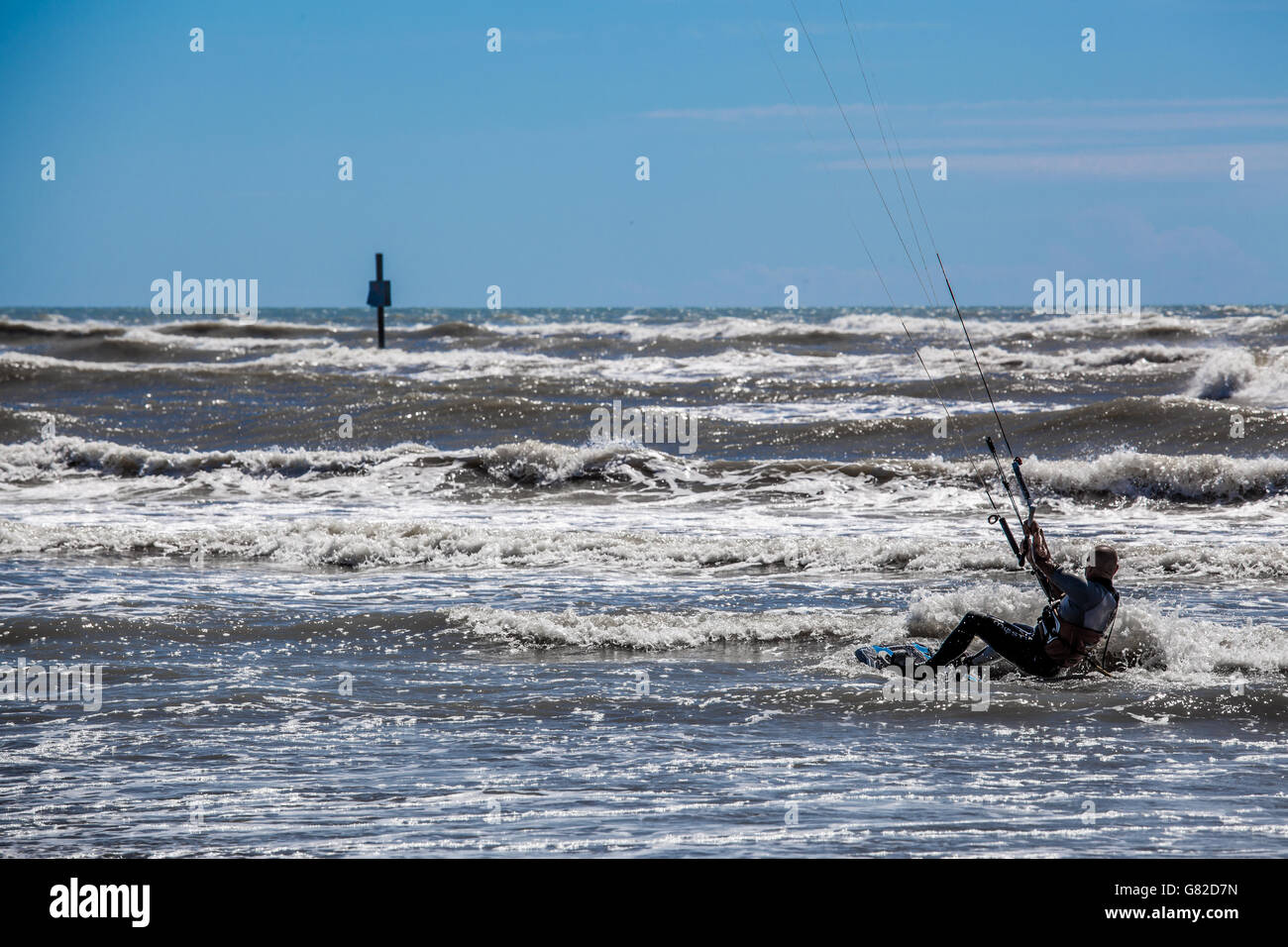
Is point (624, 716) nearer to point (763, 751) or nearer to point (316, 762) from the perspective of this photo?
point (763, 751)

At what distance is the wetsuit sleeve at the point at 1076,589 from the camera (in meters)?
9.08

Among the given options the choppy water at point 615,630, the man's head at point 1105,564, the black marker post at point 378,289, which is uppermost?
the black marker post at point 378,289

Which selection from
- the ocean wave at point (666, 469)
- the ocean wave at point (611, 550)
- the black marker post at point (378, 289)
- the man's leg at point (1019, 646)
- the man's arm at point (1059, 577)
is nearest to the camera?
the man's arm at point (1059, 577)

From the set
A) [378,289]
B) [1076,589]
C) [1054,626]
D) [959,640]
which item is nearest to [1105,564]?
[1076,589]

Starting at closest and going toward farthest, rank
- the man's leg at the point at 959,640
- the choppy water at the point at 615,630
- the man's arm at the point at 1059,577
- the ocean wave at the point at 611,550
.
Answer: the choppy water at the point at 615,630
the man's arm at the point at 1059,577
the man's leg at the point at 959,640
the ocean wave at the point at 611,550

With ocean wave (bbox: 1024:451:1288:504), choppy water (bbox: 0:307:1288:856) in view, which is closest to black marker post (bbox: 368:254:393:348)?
choppy water (bbox: 0:307:1288:856)

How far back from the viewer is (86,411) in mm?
31609

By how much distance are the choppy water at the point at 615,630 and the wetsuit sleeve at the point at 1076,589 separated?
2.01 ft

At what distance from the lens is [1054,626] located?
930cm

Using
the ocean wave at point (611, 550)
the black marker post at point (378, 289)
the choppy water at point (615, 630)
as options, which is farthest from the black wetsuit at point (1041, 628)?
the black marker post at point (378, 289)

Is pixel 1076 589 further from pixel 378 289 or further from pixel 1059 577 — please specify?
pixel 378 289

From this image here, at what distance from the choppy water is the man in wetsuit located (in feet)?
1.04

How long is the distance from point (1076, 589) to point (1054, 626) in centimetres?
35

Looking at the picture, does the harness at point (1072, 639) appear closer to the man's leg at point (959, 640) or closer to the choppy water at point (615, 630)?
the choppy water at point (615, 630)
